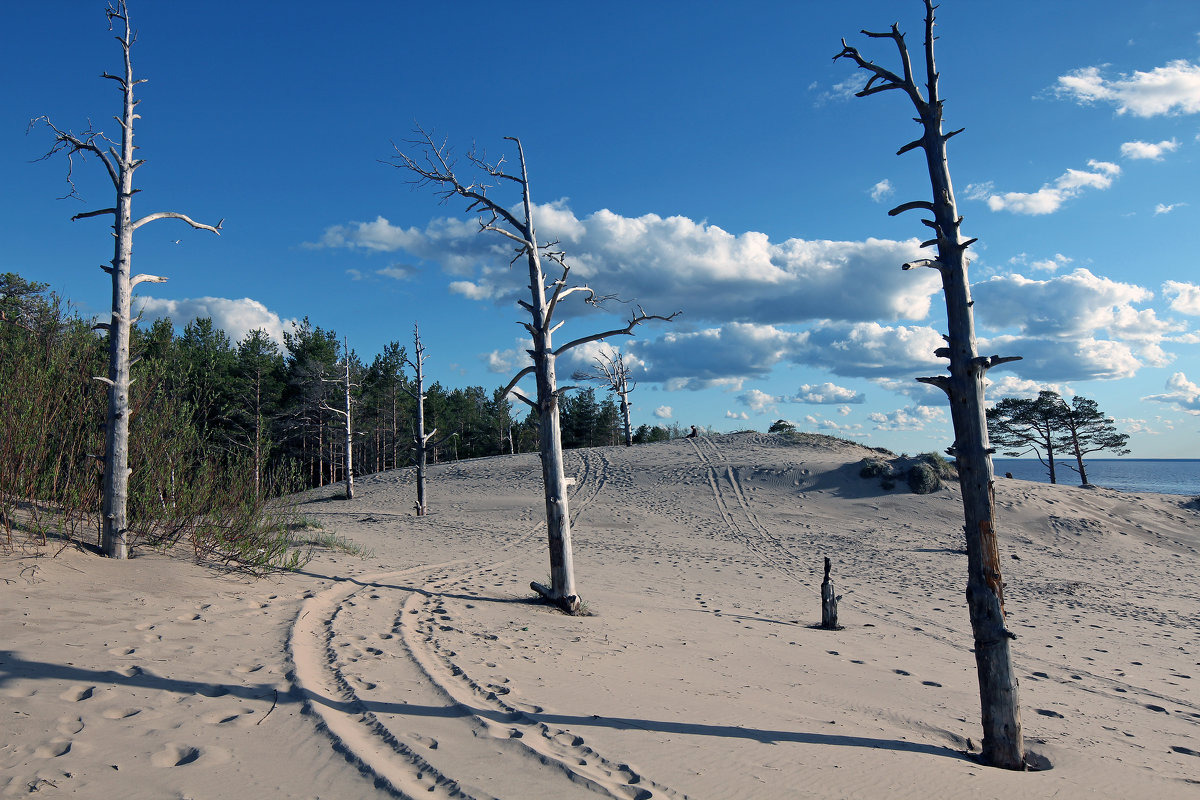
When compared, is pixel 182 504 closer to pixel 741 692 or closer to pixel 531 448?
pixel 741 692

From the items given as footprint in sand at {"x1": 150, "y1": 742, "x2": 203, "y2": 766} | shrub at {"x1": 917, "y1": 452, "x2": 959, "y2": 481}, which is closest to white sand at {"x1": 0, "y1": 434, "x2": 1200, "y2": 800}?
footprint in sand at {"x1": 150, "y1": 742, "x2": 203, "y2": 766}

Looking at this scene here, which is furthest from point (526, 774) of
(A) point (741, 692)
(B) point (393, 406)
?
(B) point (393, 406)

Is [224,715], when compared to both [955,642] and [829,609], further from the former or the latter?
[955,642]

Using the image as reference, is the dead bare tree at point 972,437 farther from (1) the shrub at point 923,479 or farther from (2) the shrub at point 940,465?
(2) the shrub at point 940,465

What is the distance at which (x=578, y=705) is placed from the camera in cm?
501

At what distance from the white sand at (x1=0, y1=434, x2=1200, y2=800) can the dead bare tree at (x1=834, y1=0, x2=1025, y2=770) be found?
18.2 inches

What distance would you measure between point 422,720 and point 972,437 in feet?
15.4

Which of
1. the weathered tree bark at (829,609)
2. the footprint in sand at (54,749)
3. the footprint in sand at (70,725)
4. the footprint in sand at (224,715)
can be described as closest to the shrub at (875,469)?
the weathered tree bark at (829,609)

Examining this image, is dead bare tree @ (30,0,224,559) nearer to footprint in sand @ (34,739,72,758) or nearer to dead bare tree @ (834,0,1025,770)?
footprint in sand @ (34,739,72,758)

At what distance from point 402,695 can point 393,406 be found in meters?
43.2

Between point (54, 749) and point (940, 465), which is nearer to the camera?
point (54, 749)

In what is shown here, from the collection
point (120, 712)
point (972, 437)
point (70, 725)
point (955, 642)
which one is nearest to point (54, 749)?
point (70, 725)

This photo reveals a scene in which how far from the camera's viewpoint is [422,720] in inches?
173

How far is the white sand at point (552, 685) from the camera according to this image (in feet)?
12.3
